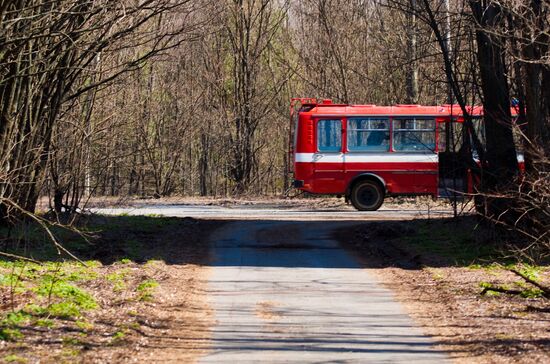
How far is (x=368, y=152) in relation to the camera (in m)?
28.3

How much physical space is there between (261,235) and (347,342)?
11.1 metres

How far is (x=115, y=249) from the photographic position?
648 inches

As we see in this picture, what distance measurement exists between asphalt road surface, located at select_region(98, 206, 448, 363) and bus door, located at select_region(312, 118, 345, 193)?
839 cm

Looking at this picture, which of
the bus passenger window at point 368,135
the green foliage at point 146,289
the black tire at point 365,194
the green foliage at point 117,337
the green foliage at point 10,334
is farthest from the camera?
the bus passenger window at point 368,135

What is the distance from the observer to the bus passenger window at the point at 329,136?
28.3m

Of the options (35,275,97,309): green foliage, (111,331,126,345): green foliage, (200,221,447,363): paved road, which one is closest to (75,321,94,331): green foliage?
(111,331,126,345): green foliage

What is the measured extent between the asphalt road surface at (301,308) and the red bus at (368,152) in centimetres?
840

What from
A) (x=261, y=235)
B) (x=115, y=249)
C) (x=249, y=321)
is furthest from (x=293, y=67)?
(x=249, y=321)

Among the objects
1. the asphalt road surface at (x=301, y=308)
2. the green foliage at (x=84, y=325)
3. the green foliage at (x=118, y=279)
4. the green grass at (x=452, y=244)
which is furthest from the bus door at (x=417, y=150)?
the green foliage at (x=84, y=325)

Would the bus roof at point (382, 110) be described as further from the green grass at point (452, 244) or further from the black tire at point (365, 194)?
the green grass at point (452, 244)

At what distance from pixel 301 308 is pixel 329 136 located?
57.9 ft

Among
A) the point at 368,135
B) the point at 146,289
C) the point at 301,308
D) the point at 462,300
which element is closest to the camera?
the point at 301,308

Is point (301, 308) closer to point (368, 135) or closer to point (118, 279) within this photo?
point (118, 279)

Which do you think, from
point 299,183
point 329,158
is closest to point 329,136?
point 329,158
